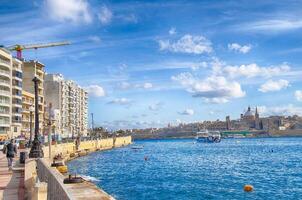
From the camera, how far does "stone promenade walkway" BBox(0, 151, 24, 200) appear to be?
19133mm

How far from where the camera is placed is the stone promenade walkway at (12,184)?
19.1 metres

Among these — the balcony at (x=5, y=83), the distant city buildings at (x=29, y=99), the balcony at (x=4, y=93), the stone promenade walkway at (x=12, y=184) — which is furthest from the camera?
the distant city buildings at (x=29, y=99)

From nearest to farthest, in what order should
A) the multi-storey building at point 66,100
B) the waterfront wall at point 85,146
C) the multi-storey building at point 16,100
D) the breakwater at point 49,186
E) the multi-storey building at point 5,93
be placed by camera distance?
the breakwater at point 49,186 < the waterfront wall at point 85,146 < the multi-storey building at point 5,93 < the multi-storey building at point 16,100 < the multi-storey building at point 66,100

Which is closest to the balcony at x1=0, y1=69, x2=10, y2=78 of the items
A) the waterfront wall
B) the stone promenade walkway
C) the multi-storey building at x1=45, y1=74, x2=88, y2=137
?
the waterfront wall

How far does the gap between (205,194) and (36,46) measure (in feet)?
442

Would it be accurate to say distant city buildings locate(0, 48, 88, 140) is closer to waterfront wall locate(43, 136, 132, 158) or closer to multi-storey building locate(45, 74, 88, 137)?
multi-storey building locate(45, 74, 88, 137)

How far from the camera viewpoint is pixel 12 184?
2280cm

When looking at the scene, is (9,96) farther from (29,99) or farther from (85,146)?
(85,146)

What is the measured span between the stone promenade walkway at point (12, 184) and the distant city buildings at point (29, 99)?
16.8m

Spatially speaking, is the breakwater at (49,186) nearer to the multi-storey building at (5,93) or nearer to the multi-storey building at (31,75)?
the multi-storey building at (5,93)

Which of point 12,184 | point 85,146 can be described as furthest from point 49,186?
point 85,146

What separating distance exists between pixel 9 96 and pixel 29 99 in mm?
17451

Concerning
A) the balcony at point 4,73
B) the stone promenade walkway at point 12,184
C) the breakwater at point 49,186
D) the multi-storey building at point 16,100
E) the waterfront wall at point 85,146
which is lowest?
the waterfront wall at point 85,146

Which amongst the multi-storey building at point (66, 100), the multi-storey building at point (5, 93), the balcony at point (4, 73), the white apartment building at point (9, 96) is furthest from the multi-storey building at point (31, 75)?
the balcony at point (4, 73)
